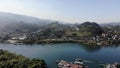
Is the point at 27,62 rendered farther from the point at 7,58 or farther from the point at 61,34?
the point at 61,34

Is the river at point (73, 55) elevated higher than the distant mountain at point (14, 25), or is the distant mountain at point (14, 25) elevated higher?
the distant mountain at point (14, 25)

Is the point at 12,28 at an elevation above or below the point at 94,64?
above

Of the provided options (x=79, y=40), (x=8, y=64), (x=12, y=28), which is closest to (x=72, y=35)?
(x=79, y=40)

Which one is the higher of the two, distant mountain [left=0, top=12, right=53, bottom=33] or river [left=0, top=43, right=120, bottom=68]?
distant mountain [left=0, top=12, right=53, bottom=33]

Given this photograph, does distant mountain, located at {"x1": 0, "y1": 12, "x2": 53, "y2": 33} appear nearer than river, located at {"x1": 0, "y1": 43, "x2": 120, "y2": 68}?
No

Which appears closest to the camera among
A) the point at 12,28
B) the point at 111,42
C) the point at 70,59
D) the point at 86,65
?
the point at 86,65

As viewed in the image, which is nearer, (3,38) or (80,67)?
(80,67)

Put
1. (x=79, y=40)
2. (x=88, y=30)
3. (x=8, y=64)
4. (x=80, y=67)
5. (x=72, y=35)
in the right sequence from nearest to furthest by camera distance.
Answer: (x=8, y=64) < (x=80, y=67) < (x=79, y=40) < (x=72, y=35) < (x=88, y=30)

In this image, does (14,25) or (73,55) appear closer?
(73,55)

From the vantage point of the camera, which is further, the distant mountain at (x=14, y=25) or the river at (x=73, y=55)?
the distant mountain at (x=14, y=25)

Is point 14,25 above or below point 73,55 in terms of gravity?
above
